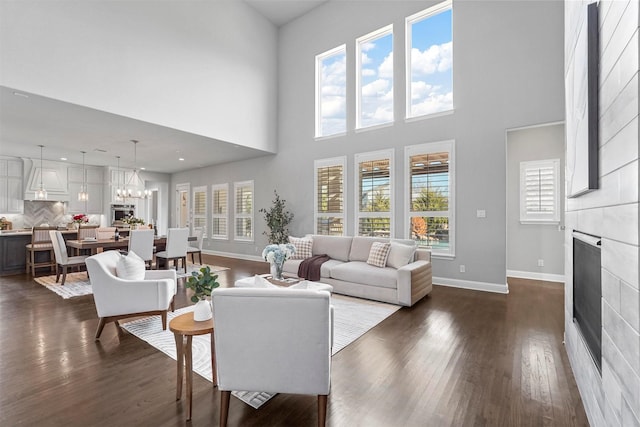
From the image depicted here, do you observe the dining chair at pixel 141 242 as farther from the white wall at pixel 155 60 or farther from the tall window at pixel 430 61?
the tall window at pixel 430 61

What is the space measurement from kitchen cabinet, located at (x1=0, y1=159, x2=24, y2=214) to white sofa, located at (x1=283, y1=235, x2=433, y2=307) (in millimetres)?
8382

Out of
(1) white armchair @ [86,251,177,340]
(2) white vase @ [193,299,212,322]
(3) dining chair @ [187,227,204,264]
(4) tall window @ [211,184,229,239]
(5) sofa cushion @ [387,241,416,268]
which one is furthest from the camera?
(4) tall window @ [211,184,229,239]

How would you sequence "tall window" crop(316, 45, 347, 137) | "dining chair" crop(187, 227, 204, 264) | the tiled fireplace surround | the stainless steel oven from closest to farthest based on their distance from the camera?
the tiled fireplace surround
"tall window" crop(316, 45, 347, 137)
"dining chair" crop(187, 227, 204, 264)
the stainless steel oven

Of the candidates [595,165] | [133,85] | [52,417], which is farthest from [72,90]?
[595,165]

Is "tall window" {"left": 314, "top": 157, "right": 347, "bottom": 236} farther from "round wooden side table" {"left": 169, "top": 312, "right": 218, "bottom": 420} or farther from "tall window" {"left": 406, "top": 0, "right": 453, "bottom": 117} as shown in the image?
"round wooden side table" {"left": 169, "top": 312, "right": 218, "bottom": 420}

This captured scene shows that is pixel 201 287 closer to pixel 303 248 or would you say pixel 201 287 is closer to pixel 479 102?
pixel 303 248

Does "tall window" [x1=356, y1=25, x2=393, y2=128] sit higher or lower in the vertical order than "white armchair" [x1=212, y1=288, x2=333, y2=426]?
higher

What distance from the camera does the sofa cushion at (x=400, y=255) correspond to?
4.41 meters

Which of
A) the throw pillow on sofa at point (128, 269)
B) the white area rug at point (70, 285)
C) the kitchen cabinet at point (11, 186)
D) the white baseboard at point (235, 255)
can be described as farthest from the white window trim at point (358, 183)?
the kitchen cabinet at point (11, 186)

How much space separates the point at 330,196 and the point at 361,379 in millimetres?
4890

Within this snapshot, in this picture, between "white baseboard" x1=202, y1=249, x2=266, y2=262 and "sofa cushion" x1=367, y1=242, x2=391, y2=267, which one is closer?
"sofa cushion" x1=367, y1=242, x2=391, y2=267

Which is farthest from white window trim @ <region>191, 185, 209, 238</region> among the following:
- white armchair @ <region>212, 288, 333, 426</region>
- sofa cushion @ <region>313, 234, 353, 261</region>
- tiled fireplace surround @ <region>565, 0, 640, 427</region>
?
tiled fireplace surround @ <region>565, 0, 640, 427</region>

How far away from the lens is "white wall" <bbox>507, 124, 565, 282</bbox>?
17.7ft

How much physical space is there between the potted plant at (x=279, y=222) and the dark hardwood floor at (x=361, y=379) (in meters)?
4.27
